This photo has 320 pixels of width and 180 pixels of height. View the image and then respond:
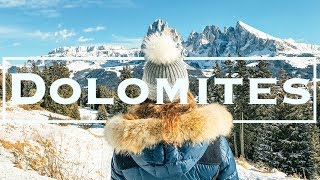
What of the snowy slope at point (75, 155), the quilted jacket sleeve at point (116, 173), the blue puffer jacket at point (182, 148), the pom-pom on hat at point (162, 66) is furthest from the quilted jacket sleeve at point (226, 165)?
the snowy slope at point (75, 155)

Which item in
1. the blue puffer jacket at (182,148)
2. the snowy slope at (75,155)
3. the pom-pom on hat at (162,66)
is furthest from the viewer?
the snowy slope at (75,155)

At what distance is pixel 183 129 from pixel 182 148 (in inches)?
4.4

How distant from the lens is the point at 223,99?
43562mm

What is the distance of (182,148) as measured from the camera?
2537 mm

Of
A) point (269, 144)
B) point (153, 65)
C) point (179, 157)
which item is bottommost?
point (269, 144)

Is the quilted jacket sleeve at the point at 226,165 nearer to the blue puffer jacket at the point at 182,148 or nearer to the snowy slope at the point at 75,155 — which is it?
the blue puffer jacket at the point at 182,148

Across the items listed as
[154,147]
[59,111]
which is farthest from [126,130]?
[59,111]

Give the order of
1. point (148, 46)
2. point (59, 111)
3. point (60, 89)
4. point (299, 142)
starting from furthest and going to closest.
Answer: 1. point (60, 89)
2. point (59, 111)
3. point (299, 142)
4. point (148, 46)

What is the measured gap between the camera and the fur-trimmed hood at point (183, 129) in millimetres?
2521

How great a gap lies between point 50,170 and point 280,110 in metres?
32.2

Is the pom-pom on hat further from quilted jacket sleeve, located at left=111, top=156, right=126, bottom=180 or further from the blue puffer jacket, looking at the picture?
quilted jacket sleeve, located at left=111, top=156, right=126, bottom=180

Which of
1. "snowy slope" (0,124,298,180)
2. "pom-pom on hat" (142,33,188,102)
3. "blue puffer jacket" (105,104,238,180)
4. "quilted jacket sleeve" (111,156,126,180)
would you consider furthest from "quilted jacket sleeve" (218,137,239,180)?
"snowy slope" (0,124,298,180)

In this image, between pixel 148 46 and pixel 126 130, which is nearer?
pixel 126 130

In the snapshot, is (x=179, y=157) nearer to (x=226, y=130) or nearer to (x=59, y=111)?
(x=226, y=130)
